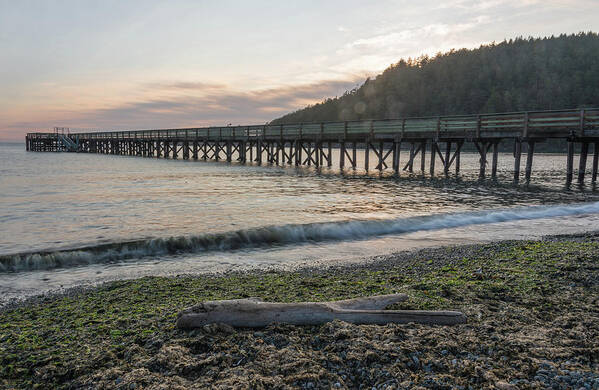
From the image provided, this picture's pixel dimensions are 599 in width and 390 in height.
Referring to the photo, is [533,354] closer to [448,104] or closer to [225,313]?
[225,313]

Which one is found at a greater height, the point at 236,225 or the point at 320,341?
the point at 320,341

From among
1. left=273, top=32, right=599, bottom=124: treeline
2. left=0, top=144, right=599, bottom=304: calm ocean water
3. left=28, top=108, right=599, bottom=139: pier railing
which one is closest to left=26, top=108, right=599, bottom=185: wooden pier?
left=28, top=108, right=599, bottom=139: pier railing

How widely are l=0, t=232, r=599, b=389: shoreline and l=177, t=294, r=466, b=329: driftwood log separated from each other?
11 cm

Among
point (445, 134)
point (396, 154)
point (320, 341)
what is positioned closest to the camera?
point (320, 341)

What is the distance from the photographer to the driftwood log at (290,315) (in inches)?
152

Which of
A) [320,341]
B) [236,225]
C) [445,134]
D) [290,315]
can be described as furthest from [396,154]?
[320,341]

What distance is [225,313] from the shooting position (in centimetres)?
386

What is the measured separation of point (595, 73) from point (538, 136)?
9449 cm

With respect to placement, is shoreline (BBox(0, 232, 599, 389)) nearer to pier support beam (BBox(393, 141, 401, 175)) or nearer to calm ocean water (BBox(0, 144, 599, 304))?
calm ocean water (BBox(0, 144, 599, 304))

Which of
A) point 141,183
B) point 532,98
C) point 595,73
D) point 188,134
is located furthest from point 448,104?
point 141,183

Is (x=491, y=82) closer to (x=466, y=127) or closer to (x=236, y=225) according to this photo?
(x=466, y=127)

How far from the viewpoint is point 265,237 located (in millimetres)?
10250

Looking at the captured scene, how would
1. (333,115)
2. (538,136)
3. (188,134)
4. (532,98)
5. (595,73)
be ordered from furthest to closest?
(333,115) → (532,98) → (595,73) → (188,134) → (538,136)

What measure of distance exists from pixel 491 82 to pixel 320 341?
127 metres
